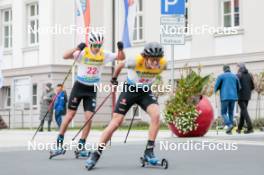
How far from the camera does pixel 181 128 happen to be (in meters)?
17.7

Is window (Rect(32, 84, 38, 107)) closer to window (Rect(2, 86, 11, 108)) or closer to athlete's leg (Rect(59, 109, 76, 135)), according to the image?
window (Rect(2, 86, 11, 108))

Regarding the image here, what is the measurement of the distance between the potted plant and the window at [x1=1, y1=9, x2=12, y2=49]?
23944 mm

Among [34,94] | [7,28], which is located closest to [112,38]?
[34,94]

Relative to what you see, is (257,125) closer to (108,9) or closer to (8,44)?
(108,9)

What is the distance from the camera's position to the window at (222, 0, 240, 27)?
30.8 m

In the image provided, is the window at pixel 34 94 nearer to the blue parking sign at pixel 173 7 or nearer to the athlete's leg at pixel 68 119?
the blue parking sign at pixel 173 7

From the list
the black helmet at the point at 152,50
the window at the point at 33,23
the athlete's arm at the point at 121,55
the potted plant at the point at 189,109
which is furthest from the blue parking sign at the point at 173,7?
the window at the point at 33,23

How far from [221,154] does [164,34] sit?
617 centimetres

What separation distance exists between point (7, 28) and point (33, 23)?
2.80m

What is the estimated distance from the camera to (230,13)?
31.1 metres

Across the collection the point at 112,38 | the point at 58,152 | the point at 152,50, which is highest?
the point at 112,38

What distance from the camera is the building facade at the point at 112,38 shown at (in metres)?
30.1

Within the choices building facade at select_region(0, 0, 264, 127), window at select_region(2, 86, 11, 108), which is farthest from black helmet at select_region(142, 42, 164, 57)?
window at select_region(2, 86, 11, 108)

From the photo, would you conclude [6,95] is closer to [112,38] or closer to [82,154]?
[112,38]
